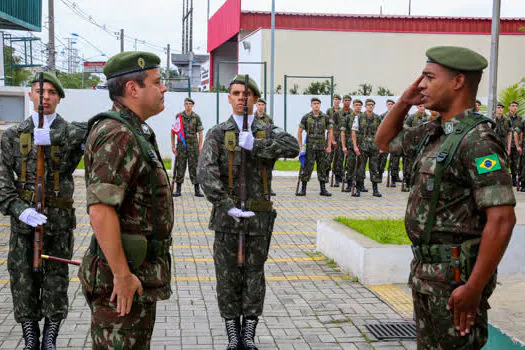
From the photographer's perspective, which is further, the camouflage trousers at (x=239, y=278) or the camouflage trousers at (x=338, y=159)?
the camouflage trousers at (x=338, y=159)

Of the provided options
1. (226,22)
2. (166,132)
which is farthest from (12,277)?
(226,22)

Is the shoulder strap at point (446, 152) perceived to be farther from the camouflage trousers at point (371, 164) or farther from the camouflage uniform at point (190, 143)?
the camouflage trousers at point (371, 164)

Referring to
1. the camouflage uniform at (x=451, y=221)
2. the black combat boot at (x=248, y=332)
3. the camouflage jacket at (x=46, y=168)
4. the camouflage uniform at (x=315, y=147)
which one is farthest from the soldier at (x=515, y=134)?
the camouflage uniform at (x=451, y=221)

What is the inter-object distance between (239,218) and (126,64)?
1883mm

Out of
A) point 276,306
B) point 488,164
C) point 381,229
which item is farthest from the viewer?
point 381,229

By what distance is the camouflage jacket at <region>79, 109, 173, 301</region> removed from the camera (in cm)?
300

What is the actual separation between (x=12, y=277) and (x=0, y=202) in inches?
22.6

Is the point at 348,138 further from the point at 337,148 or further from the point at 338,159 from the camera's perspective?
the point at 338,159

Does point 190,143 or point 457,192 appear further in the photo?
point 190,143

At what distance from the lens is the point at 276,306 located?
614cm

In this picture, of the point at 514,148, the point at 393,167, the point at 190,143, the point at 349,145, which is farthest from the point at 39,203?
the point at 514,148

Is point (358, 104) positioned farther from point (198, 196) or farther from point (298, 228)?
point (298, 228)

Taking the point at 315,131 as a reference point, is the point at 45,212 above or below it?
below

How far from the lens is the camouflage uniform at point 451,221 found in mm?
2938
